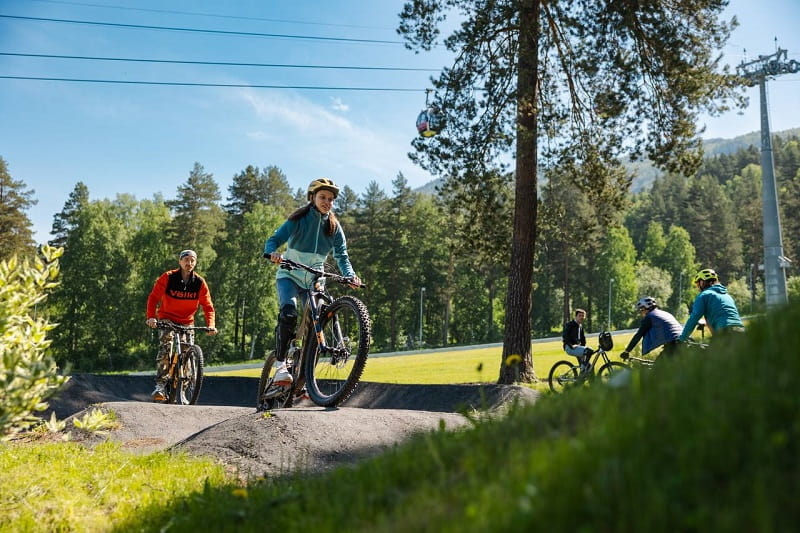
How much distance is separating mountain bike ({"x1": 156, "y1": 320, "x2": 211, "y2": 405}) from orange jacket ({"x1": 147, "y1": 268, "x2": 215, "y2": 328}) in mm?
153

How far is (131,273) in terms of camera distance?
187 feet

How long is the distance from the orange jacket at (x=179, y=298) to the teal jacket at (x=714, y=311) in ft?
22.7

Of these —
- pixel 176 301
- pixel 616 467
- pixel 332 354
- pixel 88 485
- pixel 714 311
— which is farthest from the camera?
pixel 176 301

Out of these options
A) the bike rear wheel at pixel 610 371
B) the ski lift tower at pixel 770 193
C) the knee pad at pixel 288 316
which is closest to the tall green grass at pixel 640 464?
the bike rear wheel at pixel 610 371

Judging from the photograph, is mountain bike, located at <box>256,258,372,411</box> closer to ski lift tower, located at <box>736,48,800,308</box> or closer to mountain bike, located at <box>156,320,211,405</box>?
mountain bike, located at <box>156,320,211,405</box>

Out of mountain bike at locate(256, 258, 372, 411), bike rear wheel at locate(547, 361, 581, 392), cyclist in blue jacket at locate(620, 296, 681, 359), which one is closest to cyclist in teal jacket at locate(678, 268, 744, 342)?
cyclist in blue jacket at locate(620, 296, 681, 359)

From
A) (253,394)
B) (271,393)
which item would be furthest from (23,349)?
(253,394)

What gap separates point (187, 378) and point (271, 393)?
9.56 ft

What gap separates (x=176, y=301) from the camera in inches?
381

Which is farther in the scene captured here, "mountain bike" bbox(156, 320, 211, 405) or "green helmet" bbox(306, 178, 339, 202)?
"mountain bike" bbox(156, 320, 211, 405)

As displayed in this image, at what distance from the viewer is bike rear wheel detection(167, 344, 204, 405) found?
9680 millimetres

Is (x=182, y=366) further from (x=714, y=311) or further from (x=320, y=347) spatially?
(x=714, y=311)

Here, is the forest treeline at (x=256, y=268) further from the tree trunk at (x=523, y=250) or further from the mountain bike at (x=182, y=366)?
the mountain bike at (x=182, y=366)

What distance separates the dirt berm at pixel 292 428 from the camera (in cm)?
542
